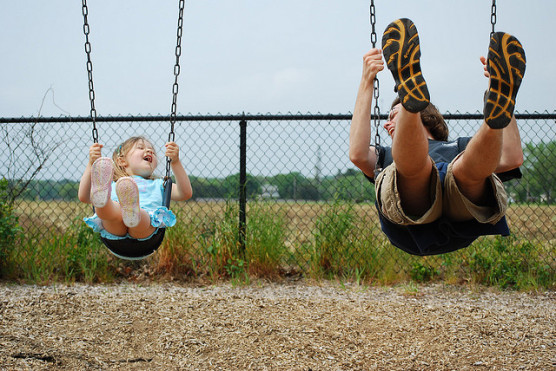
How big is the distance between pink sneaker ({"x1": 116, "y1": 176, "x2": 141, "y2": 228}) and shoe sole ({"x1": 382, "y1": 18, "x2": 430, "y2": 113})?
144cm

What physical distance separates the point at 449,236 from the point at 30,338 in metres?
2.77

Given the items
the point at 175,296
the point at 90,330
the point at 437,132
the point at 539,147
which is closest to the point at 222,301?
the point at 175,296

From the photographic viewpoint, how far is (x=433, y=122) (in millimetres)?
2695

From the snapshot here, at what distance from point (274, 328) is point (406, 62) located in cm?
233

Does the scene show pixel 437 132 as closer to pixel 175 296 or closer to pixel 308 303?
pixel 308 303

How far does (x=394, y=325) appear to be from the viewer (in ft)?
12.4

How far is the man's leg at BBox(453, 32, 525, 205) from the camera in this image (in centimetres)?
186

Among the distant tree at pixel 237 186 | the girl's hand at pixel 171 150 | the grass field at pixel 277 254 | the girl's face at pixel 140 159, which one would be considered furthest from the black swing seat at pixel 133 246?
the distant tree at pixel 237 186

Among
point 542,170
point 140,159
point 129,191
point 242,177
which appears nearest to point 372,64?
point 129,191

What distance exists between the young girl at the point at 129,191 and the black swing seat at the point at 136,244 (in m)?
0.02

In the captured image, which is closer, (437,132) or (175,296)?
(437,132)

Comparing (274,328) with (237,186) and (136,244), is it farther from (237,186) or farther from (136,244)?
(237,186)

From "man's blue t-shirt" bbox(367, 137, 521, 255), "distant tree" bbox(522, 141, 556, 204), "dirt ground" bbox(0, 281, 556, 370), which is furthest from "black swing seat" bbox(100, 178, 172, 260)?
"distant tree" bbox(522, 141, 556, 204)

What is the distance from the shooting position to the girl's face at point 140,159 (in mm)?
3230
